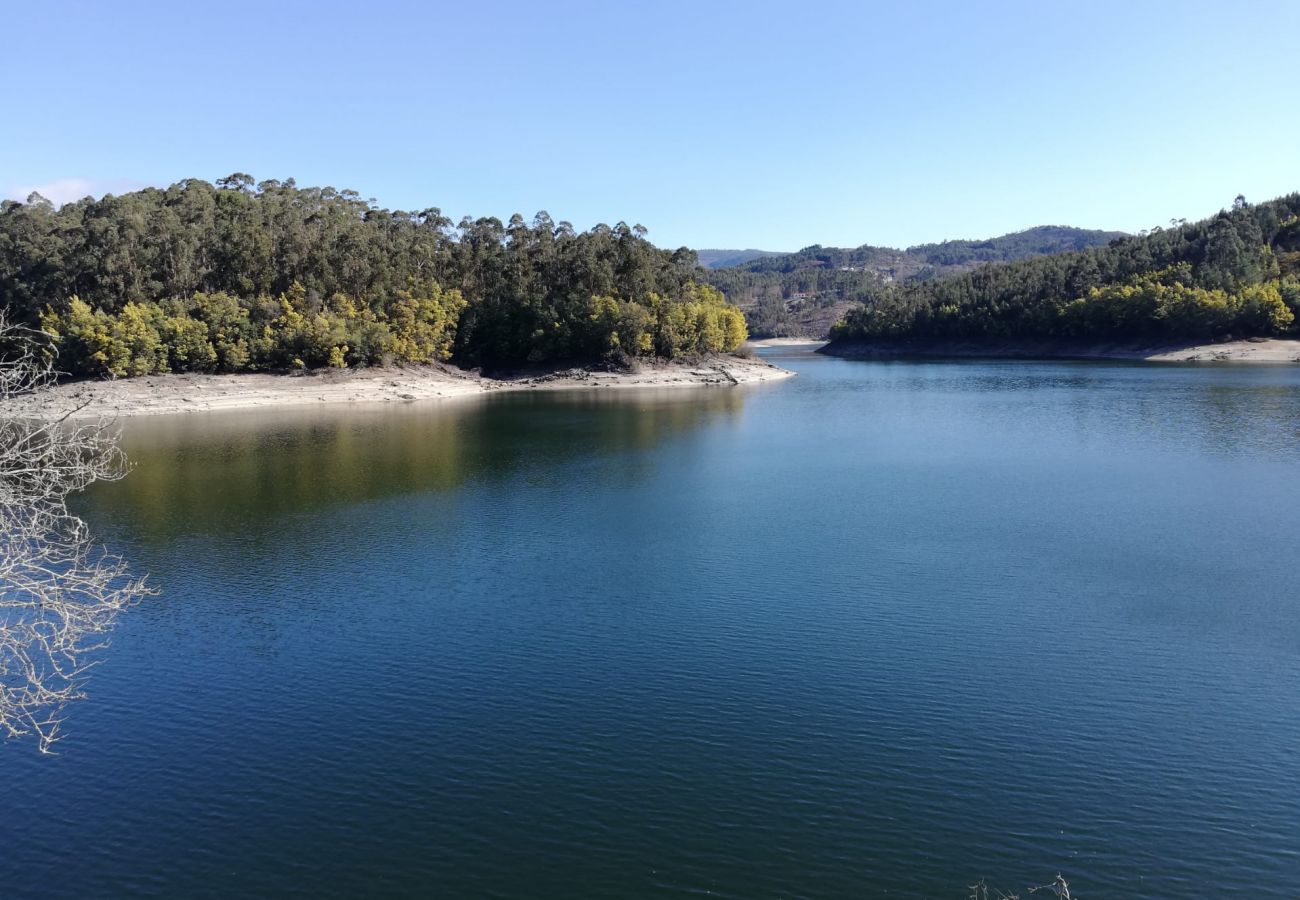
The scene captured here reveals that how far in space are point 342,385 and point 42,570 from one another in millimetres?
59208

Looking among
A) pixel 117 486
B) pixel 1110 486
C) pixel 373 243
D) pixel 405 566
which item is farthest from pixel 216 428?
pixel 1110 486

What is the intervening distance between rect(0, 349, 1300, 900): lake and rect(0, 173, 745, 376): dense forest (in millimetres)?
36447

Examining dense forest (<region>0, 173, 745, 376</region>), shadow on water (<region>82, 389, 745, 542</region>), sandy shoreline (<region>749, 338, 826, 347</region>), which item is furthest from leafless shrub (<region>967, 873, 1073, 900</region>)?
sandy shoreline (<region>749, 338, 826, 347</region>)

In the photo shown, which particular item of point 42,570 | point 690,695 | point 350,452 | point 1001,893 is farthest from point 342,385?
point 1001,893

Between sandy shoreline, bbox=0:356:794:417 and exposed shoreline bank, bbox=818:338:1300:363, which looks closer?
sandy shoreline, bbox=0:356:794:417

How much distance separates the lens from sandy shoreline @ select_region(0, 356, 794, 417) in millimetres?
57062

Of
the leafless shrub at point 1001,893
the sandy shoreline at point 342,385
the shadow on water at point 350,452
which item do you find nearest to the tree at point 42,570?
the shadow on water at point 350,452

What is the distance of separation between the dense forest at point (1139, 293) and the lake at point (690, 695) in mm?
71122

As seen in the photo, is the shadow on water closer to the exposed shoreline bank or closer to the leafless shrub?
the leafless shrub

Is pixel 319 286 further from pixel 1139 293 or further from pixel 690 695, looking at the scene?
pixel 1139 293

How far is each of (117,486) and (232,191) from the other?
51795mm

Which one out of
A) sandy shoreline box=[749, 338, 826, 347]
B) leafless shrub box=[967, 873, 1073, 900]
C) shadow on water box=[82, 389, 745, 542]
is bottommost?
leafless shrub box=[967, 873, 1073, 900]

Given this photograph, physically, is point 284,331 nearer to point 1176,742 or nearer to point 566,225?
point 566,225

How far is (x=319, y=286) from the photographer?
68438mm
